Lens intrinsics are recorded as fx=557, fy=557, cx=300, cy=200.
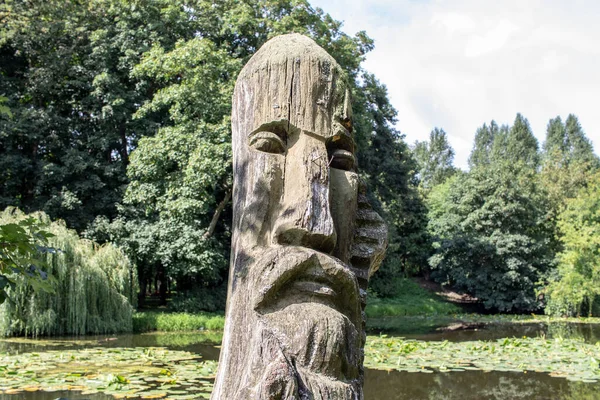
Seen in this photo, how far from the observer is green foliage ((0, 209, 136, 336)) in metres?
14.0

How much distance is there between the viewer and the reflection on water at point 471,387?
29.0 ft

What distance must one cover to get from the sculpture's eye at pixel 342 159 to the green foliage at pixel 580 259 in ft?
70.6

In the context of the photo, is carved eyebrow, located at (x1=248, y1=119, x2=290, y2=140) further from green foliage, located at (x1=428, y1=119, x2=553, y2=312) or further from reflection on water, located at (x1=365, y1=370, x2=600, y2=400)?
green foliage, located at (x1=428, y1=119, x2=553, y2=312)

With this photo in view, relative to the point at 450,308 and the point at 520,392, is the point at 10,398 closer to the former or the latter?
the point at 520,392

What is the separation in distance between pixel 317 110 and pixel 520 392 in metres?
7.35

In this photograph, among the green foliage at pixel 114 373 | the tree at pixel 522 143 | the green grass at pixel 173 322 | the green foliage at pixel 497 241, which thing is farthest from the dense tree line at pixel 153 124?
the tree at pixel 522 143

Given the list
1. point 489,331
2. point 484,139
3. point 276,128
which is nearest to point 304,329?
point 276,128

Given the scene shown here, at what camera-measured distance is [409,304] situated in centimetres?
2870

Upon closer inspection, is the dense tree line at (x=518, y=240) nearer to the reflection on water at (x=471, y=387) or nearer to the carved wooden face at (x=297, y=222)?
the reflection on water at (x=471, y=387)

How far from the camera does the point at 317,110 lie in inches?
152

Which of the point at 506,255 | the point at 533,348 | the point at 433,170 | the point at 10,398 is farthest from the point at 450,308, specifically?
the point at 433,170

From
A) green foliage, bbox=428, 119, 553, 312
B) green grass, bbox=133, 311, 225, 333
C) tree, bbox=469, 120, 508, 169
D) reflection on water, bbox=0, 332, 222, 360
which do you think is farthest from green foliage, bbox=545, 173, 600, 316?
tree, bbox=469, 120, 508, 169

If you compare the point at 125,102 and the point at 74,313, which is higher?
the point at 125,102

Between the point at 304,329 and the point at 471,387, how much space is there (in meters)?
7.52
